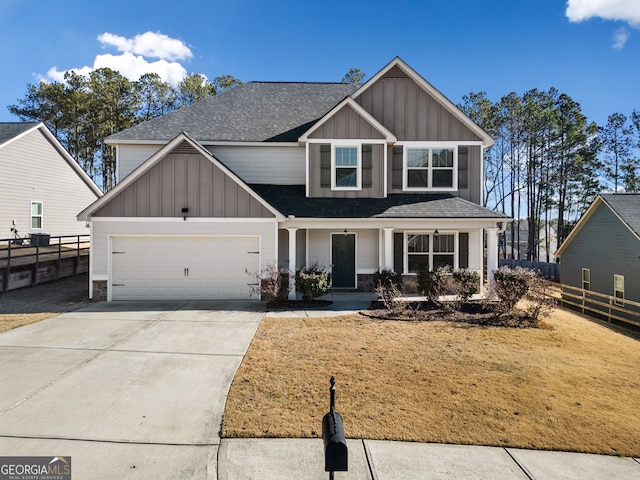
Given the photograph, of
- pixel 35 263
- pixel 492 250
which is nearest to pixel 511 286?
pixel 492 250

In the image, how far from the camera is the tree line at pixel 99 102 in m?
33.1

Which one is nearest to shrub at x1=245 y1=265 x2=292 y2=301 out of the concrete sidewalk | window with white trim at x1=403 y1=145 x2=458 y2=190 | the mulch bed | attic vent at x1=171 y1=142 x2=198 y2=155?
the mulch bed

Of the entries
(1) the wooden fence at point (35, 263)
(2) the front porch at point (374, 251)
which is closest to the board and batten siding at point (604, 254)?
(2) the front porch at point (374, 251)

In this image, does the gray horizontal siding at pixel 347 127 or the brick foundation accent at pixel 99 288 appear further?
the gray horizontal siding at pixel 347 127

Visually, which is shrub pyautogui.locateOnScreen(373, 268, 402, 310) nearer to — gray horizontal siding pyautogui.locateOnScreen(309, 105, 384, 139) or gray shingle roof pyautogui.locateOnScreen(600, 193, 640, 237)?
gray horizontal siding pyautogui.locateOnScreen(309, 105, 384, 139)

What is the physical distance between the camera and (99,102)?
33.4m

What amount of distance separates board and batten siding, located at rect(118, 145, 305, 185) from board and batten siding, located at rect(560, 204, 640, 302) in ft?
48.5

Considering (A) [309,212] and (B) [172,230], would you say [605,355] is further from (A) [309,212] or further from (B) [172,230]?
(B) [172,230]

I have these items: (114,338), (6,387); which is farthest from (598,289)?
(6,387)

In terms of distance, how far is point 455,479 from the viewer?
372cm

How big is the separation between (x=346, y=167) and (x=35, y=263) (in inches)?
508

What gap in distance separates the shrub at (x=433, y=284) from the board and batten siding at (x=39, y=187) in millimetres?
18798

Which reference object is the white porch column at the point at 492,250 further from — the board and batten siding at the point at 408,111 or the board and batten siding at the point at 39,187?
the board and batten siding at the point at 39,187

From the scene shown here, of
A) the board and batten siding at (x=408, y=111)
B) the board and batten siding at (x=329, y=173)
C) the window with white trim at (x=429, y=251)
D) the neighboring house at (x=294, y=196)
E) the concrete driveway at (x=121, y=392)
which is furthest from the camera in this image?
the board and batten siding at (x=408, y=111)
